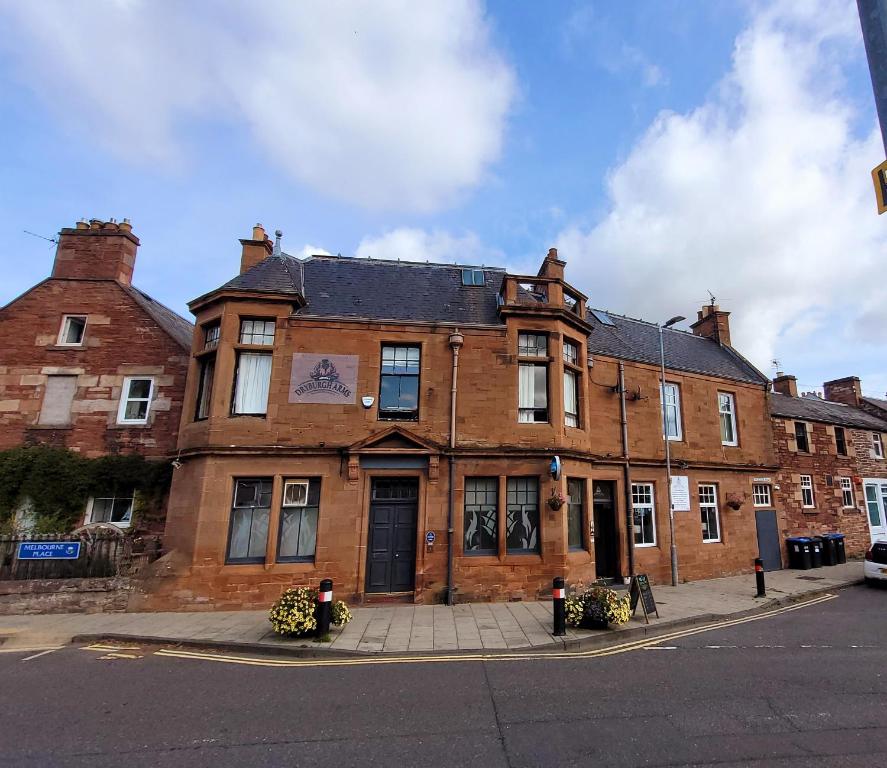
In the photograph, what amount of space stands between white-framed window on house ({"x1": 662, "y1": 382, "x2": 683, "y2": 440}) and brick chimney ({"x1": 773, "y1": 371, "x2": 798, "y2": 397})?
11386mm

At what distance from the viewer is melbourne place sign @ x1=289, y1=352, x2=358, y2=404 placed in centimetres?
1227

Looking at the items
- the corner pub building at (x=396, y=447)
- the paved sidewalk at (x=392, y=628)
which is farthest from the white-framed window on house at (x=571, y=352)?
the paved sidewalk at (x=392, y=628)

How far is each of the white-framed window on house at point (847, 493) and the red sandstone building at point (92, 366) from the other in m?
27.3

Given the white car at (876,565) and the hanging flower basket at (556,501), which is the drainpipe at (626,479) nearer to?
the hanging flower basket at (556,501)

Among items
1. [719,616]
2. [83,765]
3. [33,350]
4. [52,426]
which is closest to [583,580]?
[719,616]

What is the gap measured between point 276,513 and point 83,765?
6.96 m

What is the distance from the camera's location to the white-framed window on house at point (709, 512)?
16.4 metres

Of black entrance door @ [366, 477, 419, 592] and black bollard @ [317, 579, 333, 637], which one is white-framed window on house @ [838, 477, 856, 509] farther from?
black bollard @ [317, 579, 333, 637]

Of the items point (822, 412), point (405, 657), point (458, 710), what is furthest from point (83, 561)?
point (822, 412)

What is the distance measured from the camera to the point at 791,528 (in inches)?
750

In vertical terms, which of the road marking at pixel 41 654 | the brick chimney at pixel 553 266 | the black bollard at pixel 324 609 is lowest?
the road marking at pixel 41 654

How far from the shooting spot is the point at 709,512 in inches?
653

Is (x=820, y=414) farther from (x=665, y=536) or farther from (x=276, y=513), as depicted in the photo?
(x=276, y=513)

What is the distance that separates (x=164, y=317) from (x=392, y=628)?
1386cm
